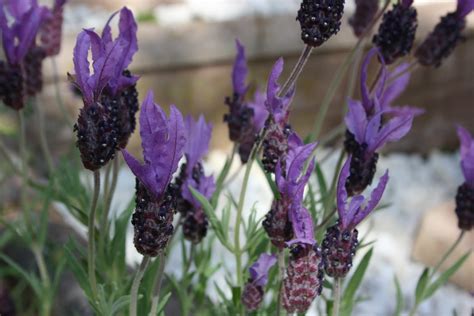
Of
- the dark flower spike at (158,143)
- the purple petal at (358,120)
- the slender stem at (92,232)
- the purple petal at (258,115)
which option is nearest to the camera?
the dark flower spike at (158,143)

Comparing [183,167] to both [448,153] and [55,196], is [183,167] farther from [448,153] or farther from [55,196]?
[448,153]

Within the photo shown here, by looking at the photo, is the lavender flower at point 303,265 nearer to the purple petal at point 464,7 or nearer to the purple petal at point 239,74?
the purple petal at point 239,74

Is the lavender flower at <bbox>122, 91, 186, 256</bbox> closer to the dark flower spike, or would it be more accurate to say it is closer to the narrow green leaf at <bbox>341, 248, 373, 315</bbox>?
the dark flower spike

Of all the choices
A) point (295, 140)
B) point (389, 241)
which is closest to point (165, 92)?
point (389, 241)

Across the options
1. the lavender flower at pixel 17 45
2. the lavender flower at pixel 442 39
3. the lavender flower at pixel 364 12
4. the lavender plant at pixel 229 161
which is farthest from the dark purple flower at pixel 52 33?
the lavender flower at pixel 442 39

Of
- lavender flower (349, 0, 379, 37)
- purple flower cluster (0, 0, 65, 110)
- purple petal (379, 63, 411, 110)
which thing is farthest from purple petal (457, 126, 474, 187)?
purple flower cluster (0, 0, 65, 110)

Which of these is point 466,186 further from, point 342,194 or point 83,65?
point 83,65
